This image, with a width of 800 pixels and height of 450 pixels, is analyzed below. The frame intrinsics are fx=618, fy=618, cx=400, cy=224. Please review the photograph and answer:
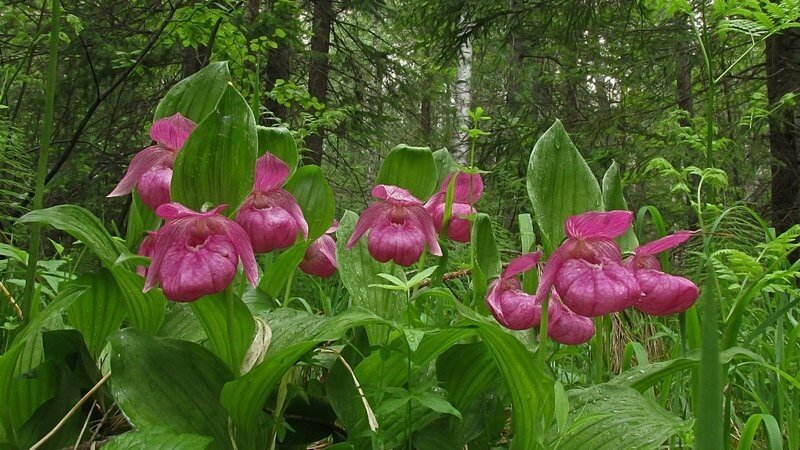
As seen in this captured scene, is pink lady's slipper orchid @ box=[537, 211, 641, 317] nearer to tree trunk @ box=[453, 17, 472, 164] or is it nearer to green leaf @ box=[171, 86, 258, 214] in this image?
green leaf @ box=[171, 86, 258, 214]

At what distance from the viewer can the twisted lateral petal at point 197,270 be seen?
0.88 m

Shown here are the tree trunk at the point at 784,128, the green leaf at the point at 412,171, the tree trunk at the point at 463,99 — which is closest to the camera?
the green leaf at the point at 412,171

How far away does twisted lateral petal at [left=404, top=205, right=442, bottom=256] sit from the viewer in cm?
132

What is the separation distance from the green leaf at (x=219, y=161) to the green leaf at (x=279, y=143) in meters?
0.25

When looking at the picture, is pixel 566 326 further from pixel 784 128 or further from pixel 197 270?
pixel 784 128

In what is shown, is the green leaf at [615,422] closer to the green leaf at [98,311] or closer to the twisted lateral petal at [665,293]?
the twisted lateral petal at [665,293]

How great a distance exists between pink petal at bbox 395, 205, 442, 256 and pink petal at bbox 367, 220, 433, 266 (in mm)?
49

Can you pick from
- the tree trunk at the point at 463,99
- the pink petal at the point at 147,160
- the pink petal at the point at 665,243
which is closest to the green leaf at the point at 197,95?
the pink petal at the point at 147,160

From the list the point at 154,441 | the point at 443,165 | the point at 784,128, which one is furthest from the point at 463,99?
the point at 154,441

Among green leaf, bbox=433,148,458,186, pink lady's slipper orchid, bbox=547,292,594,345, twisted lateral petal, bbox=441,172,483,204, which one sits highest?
green leaf, bbox=433,148,458,186

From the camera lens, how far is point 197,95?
1.24 m

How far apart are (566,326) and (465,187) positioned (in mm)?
443

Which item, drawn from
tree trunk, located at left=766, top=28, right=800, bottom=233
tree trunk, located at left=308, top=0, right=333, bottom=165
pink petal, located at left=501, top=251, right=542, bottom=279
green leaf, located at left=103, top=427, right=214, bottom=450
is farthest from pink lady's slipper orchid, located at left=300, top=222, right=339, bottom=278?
tree trunk, located at left=308, top=0, right=333, bottom=165

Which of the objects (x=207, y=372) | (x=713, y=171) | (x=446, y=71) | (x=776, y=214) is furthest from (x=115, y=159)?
(x=776, y=214)
